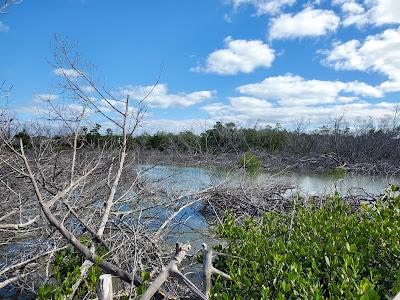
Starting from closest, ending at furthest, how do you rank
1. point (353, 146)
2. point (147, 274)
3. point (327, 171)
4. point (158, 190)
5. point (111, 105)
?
point (147, 274) < point (111, 105) < point (158, 190) < point (327, 171) < point (353, 146)

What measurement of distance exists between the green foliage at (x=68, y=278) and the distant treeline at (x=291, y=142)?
1654 cm

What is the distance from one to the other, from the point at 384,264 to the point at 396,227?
37cm

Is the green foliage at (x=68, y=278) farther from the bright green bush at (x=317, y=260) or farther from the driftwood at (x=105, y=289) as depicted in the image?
the bright green bush at (x=317, y=260)

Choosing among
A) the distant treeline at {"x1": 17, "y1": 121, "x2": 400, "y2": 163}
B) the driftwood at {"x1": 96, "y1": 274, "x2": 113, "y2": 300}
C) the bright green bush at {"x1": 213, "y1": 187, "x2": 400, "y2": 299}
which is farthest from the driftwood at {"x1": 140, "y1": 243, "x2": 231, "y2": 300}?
the distant treeline at {"x1": 17, "y1": 121, "x2": 400, "y2": 163}

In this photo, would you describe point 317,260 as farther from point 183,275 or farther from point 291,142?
point 291,142

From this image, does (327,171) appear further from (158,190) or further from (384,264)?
(384,264)

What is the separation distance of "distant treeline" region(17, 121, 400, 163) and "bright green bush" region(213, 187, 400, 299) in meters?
16.3

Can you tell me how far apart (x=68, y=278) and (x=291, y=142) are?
26.0 meters

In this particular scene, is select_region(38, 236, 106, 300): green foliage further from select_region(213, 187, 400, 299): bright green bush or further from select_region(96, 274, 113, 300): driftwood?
select_region(213, 187, 400, 299): bright green bush

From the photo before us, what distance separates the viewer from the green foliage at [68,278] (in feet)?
9.45

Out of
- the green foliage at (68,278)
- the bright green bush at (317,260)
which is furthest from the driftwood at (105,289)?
the bright green bush at (317,260)

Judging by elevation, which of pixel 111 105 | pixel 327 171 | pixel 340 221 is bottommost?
pixel 327 171

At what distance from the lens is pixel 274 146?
91.1ft

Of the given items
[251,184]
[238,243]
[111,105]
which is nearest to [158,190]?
[251,184]
